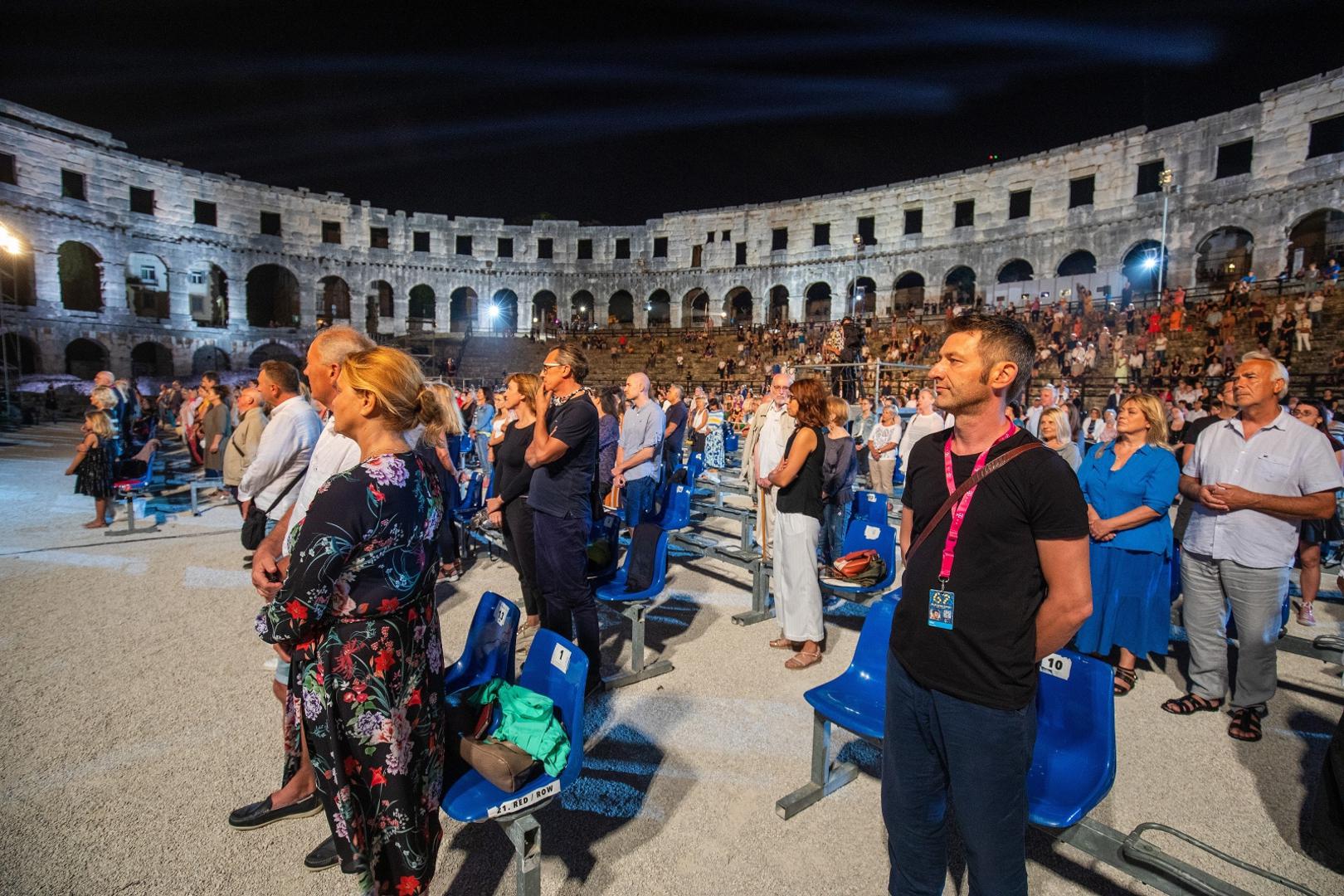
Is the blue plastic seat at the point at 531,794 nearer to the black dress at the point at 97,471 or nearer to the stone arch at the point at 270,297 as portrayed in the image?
the black dress at the point at 97,471

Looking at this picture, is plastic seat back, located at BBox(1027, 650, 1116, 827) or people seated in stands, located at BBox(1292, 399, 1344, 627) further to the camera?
people seated in stands, located at BBox(1292, 399, 1344, 627)

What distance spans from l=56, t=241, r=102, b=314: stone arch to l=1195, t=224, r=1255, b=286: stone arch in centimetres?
5370

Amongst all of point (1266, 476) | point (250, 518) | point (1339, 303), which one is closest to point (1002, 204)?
point (1339, 303)

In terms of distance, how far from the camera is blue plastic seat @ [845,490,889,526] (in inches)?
201

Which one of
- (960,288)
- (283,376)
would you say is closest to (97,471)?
(283,376)

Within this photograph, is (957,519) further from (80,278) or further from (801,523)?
(80,278)

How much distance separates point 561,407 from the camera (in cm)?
362

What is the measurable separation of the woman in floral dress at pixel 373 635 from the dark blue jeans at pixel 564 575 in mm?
1540

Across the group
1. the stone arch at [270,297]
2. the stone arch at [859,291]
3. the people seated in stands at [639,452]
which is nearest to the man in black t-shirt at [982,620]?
the people seated in stands at [639,452]

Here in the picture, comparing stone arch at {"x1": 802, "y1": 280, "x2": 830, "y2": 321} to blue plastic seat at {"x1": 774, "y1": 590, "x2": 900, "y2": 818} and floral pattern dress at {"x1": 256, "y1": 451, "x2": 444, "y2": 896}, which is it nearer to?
blue plastic seat at {"x1": 774, "y1": 590, "x2": 900, "y2": 818}

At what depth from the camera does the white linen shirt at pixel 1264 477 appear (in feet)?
10.8

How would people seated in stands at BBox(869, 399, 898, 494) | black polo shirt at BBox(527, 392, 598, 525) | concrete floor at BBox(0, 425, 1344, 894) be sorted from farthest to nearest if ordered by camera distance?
people seated in stands at BBox(869, 399, 898, 494), black polo shirt at BBox(527, 392, 598, 525), concrete floor at BBox(0, 425, 1344, 894)

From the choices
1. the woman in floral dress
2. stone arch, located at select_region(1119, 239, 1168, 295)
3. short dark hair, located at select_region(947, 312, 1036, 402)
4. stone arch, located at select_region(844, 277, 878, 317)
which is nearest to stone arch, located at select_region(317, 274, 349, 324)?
stone arch, located at select_region(844, 277, 878, 317)

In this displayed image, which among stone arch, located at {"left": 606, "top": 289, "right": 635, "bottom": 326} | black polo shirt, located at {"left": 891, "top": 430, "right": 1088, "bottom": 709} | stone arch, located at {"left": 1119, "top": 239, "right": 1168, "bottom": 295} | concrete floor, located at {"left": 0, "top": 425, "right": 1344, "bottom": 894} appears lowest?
concrete floor, located at {"left": 0, "top": 425, "right": 1344, "bottom": 894}
